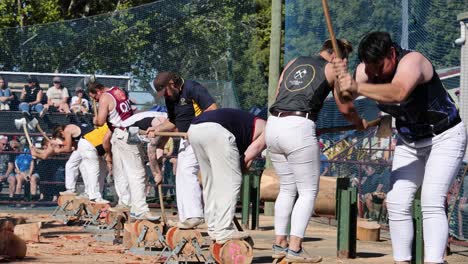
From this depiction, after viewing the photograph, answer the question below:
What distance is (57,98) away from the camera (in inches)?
803

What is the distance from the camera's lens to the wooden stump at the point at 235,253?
9.77 m

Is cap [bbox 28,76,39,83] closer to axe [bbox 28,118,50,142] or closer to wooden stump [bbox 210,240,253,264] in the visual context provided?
axe [bbox 28,118,50,142]

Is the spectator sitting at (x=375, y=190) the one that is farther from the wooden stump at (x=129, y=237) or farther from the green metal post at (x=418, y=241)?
the green metal post at (x=418, y=241)

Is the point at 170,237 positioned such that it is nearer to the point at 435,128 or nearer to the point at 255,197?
the point at 435,128

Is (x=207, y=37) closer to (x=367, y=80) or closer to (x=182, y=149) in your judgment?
(x=182, y=149)

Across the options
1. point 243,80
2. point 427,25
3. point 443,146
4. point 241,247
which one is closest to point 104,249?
point 241,247

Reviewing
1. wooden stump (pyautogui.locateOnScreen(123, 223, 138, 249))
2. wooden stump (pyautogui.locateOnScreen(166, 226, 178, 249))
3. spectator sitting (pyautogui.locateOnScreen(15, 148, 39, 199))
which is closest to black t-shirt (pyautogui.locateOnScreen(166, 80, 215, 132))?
wooden stump (pyautogui.locateOnScreen(123, 223, 138, 249))

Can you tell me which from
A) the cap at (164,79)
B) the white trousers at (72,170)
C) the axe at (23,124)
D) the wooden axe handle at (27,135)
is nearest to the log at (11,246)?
the cap at (164,79)

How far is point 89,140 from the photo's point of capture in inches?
688

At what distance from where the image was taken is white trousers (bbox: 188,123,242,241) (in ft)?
32.5

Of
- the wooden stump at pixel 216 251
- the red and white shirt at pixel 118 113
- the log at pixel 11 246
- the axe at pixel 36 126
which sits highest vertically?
the red and white shirt at pixel 118 113

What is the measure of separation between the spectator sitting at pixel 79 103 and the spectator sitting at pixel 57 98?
0.11 metres

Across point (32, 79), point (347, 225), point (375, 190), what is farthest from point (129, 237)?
point (32, 79)

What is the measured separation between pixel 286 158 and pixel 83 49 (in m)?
11.3
